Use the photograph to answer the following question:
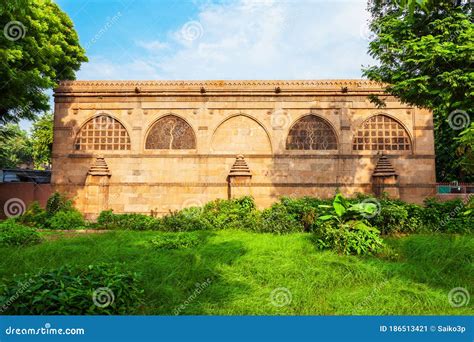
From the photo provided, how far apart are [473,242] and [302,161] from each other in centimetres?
784

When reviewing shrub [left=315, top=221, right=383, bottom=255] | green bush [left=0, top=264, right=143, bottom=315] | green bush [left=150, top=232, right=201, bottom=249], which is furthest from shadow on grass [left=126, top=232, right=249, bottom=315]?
shrub [left=315, top=221, right=383, bottom=255]

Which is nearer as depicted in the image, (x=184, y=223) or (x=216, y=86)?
(x=184, y=223)

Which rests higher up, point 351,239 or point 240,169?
point 240,169

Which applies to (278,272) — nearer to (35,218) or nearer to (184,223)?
(184,223)

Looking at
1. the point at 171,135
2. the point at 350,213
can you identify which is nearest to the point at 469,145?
the point at 350,213

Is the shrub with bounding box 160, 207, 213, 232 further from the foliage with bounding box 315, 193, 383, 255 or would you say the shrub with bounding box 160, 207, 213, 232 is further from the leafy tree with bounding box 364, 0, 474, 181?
the leafy tree with bounding box 364, 0, 474, 181

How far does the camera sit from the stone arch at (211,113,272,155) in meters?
15.4

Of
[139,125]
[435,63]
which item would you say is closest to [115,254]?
[139,125]

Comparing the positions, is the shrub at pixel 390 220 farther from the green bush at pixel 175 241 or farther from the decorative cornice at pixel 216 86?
the decorative cornice at pixel 216 86

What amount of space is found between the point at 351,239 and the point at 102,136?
1261 centimetres

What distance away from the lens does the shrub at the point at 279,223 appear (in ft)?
34.4

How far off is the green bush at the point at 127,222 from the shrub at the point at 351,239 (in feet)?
20.1

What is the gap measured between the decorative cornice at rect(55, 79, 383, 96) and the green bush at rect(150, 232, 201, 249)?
8440mm

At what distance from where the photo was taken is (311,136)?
1553 cm
